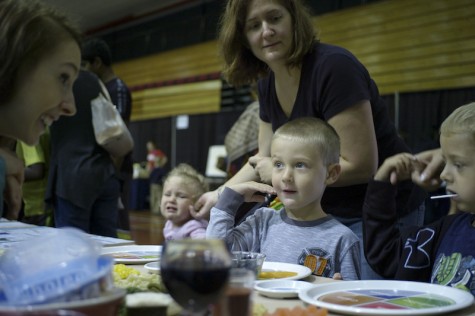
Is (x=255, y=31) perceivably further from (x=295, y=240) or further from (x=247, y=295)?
(x=247, y=295)

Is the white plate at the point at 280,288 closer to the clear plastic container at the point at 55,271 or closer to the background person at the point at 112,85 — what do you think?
the clear plastic container at the point at 55,271

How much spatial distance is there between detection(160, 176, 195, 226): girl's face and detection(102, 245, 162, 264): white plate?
4.01 ft

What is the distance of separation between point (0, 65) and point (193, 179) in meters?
1.92

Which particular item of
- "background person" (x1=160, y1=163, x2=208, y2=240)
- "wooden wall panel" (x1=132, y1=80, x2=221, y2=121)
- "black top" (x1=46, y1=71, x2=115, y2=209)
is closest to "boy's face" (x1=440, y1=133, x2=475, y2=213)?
"background person" (x1=160, y1=163, x2=208, y2=240)

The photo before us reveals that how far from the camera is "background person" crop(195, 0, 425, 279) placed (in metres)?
2.06

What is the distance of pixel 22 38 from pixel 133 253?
0.77 meters

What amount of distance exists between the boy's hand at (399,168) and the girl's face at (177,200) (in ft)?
5.01

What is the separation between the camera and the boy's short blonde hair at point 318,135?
1.98m

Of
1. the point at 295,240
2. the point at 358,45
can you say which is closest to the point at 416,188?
the point at 295,240

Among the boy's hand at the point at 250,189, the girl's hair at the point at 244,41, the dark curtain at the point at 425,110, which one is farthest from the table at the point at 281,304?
the dark curtain at the point at 425,110

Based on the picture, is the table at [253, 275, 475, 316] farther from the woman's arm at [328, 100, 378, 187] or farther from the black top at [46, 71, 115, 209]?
the black top at [46, 71, 115, 209]

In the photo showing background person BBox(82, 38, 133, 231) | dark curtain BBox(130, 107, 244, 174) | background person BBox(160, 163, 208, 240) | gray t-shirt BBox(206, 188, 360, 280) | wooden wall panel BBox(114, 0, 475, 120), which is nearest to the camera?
gray t-shirt BBox(206, 188, 360, 280)

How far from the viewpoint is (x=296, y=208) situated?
2.00 m

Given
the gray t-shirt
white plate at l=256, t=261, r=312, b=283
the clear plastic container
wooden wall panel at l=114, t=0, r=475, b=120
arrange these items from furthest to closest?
wooden wall panel at l=114, t=0, r=475, b=120
the gray t-shirt
white plate at l=256, t=261, r=312, b=283
the clear plastic container
